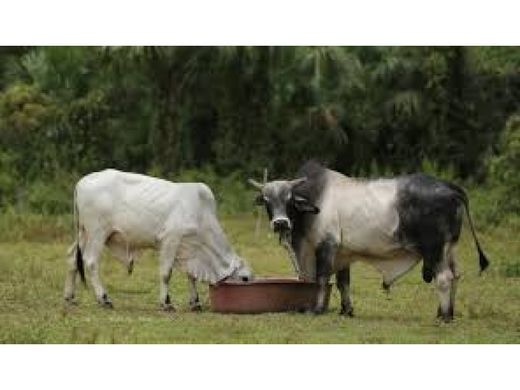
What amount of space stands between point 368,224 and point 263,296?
1259 millimetres

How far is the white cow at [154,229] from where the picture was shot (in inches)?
509

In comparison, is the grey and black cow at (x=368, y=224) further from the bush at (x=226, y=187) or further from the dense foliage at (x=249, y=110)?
the dense foliage at (x=249, y=110)

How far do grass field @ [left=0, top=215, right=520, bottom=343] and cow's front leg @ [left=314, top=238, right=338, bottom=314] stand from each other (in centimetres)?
15

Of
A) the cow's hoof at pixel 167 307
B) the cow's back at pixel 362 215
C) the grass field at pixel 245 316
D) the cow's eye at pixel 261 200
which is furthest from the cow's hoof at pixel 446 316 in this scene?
the cow's hoof at pixel 167 307

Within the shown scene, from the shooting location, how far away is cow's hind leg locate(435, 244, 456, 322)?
475 inches

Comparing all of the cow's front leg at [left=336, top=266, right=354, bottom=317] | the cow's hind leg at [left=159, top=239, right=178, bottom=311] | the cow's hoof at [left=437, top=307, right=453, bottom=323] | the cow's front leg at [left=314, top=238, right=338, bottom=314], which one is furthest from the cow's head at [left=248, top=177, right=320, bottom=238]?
the cow's hoof at [left=437, top=307, right=453, bottom=323]

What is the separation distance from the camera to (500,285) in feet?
49.5

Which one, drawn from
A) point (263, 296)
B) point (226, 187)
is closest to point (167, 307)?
point (263, 296)

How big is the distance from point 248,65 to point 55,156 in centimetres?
410

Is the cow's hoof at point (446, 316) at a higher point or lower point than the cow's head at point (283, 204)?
lower

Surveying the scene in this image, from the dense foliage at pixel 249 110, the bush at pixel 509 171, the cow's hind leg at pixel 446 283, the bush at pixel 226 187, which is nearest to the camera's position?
the cow's hind leg at pixel 446 283

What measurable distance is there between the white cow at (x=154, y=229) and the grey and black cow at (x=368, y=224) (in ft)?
2.31

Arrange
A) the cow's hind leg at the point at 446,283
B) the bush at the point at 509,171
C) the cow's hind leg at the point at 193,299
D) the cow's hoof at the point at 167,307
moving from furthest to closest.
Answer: the bush at the point at 509,171 → the cow's hind leg at the point at 193,299 → the cow's hoof at the point at 167,307 → the cow's hind leg at the point at 446,283

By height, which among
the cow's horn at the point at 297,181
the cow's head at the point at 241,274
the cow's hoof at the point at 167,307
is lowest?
the cow's hoof at the point at 167,307
